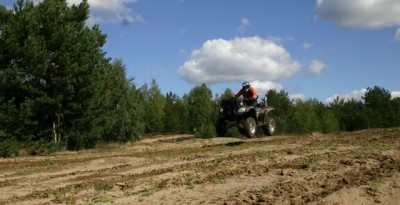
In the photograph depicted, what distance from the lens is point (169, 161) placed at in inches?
500

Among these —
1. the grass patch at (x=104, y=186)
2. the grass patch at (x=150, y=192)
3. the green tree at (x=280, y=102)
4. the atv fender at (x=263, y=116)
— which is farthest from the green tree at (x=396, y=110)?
the grass patch at (x=150, y=192)

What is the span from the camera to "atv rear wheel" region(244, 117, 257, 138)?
19.7 meters

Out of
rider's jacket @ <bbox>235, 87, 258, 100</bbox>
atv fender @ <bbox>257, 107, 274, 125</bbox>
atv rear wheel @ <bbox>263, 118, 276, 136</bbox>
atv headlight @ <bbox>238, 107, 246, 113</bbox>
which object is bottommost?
atv rear wheel @ <bbox>263, 118, 276, 136</bbox>

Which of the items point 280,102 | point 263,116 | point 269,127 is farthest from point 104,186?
point 280,102

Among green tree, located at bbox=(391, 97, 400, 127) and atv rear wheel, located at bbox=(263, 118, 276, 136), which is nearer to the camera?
atv rear wheel, located at bbox=(263, 118, 276, 136)

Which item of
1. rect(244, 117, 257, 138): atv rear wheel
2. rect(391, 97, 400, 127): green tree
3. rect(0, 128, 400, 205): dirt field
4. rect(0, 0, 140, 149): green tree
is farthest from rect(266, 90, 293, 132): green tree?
rect(0, 128, 400, 205): dirt field

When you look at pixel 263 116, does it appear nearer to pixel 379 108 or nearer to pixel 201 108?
pixel 379 108

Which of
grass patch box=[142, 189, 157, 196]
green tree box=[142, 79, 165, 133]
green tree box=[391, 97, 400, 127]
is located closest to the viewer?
grass patch box=[142, 189, 157, 196]

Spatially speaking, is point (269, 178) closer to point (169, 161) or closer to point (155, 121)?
point (169, 161)

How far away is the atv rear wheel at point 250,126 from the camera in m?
19.7

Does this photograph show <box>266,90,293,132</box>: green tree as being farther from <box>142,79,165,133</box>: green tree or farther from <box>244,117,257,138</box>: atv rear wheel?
<box>244,117,257,138</box>: atv rear wheel

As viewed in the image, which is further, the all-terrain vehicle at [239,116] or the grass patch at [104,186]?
the all-terrain vehicle at [239,116]

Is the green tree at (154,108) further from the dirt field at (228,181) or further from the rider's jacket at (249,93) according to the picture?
the dirt field at (228,181)

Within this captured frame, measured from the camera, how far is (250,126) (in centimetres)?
1988
